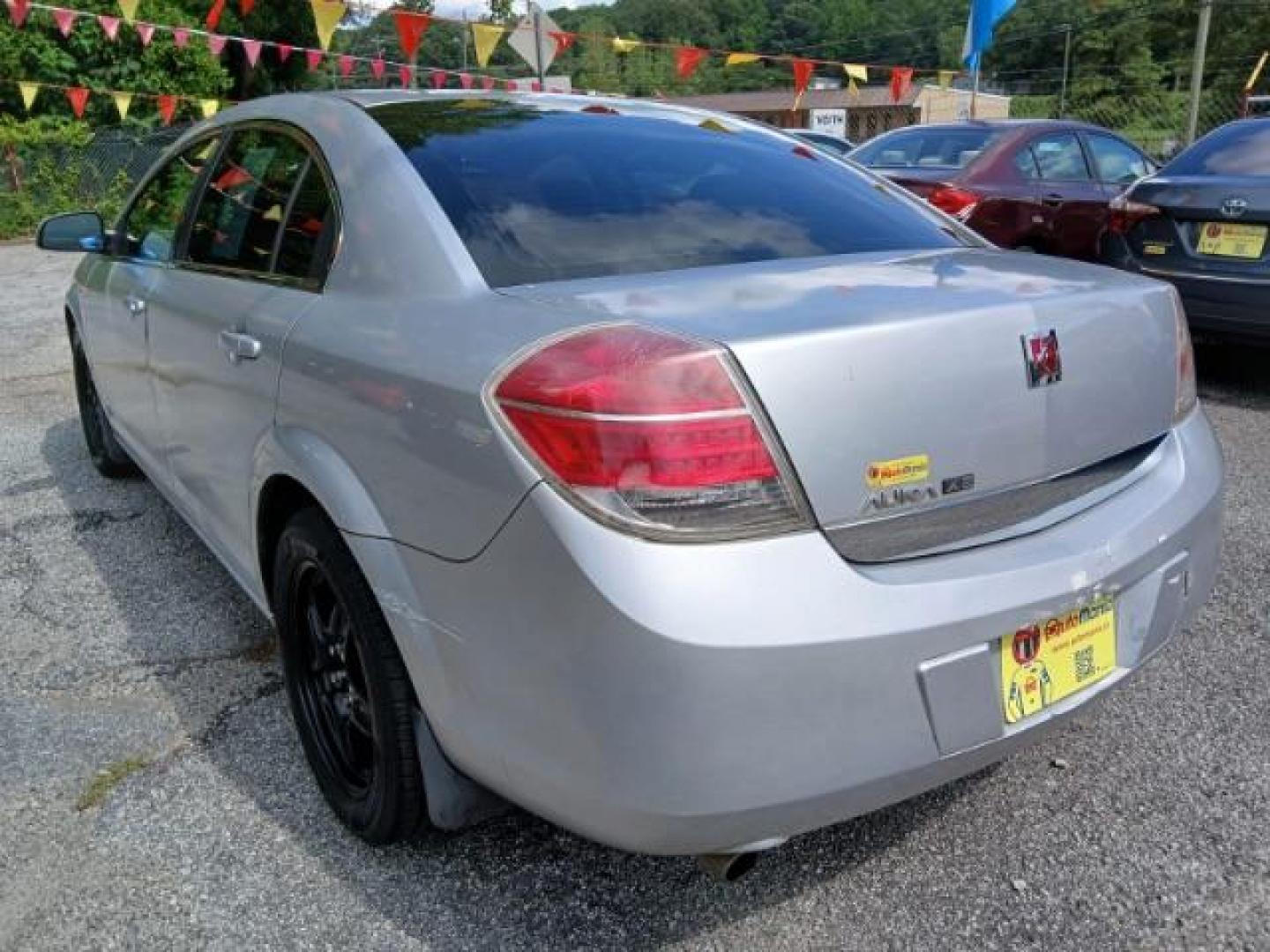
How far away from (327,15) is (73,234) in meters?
8.07

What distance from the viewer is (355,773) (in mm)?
2346

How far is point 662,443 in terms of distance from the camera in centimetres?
157

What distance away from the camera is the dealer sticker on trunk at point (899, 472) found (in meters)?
1.69

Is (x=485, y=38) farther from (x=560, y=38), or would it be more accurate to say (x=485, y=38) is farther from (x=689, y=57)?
(x=689, y=57)

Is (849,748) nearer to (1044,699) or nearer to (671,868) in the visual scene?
(1044,699)

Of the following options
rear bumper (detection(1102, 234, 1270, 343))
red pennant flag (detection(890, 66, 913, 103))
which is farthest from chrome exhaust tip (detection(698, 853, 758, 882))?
red pennant flag (detection(890, 66, 913, 103))

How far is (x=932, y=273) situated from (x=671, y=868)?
1.27 meters

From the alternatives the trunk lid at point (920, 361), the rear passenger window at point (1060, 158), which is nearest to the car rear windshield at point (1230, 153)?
the rear passenger window at point (1060, 158)

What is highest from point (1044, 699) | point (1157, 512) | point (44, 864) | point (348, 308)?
point (348, 308)

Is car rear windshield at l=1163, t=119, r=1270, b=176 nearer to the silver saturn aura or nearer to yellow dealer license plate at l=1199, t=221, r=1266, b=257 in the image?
yellow dealer license plate at l=1199, t=221, r=1266, b=257

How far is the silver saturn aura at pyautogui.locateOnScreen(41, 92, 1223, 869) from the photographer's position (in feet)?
5.16

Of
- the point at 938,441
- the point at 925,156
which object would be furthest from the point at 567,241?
the point at 925,156

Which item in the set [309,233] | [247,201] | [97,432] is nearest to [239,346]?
[309,233]

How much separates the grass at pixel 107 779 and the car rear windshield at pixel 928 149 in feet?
20.6
